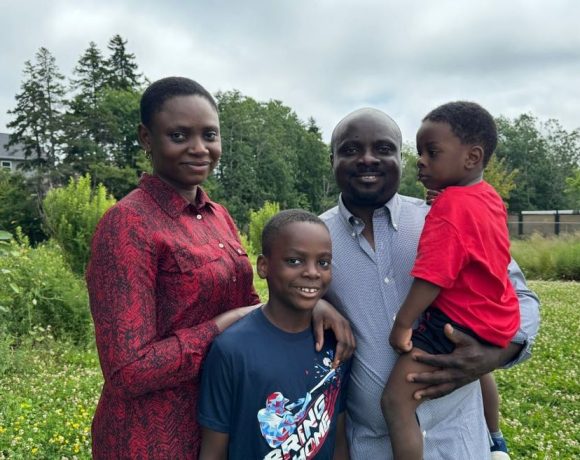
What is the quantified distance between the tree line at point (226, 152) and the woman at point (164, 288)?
30.6 meters

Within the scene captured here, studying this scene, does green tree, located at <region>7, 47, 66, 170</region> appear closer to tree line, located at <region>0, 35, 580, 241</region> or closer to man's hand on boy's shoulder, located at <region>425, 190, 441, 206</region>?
tree line, located at <region>0, 35, 580, 241</region>

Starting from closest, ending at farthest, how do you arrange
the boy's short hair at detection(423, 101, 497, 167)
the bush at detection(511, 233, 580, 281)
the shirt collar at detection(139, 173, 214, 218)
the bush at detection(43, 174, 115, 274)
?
1. the shirt collar at detection(139, 173, 214, 218)
2. the boy's short hair at detection(423, 101, 497, 167)
3. the bush at detection(43, 174, 115, 274)
4. the bush at detection(511, 233, 580, 281)

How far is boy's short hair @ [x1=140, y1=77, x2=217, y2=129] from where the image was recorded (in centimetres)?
185

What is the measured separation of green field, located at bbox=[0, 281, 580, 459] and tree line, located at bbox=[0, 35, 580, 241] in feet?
82.8

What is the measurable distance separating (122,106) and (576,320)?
123 ft

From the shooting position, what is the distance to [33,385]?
20.2ft

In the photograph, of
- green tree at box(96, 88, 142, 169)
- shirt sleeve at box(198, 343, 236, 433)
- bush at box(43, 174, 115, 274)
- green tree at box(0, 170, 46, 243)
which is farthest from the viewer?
green tree at box(96, 88, 142, 169)

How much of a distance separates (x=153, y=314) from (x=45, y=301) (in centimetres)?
716

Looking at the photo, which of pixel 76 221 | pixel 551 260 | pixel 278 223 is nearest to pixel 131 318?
pixel 278 223

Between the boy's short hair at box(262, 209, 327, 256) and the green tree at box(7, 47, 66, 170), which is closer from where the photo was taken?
the boy's short hair at box(262, 209, 327, 256)

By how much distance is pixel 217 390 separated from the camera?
1.75 meters

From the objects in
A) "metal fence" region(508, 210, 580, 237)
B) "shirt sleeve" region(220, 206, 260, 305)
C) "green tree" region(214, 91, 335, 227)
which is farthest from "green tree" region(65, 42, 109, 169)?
"shirt sleeve" region(220, 206, 260, 305)

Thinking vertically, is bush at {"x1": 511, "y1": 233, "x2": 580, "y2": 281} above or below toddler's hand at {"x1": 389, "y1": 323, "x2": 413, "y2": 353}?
below

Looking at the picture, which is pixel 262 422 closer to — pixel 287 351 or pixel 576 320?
pixel 287 351
